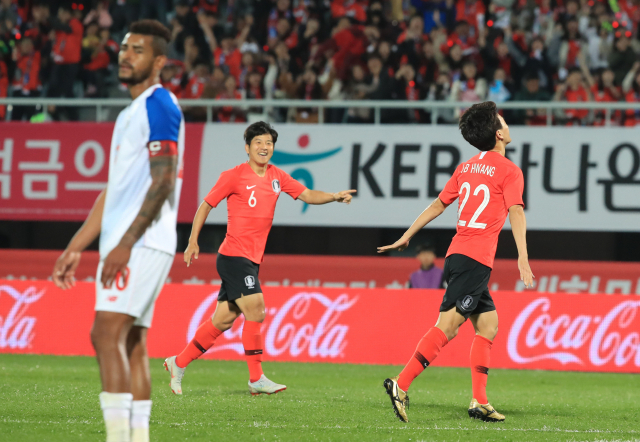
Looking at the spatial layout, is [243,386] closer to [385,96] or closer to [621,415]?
[621,415]

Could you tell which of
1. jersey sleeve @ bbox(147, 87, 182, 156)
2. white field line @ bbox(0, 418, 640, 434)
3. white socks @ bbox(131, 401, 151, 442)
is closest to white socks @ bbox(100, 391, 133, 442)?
white socks @ bbox(131, 401, 151, 442)

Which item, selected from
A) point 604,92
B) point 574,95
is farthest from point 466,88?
point 604,92

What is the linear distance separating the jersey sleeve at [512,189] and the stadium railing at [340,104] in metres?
6.66

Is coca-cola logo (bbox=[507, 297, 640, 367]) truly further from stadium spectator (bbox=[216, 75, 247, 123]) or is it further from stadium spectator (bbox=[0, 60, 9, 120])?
stadium spectator (bbox=[0, 60, 9, 120])

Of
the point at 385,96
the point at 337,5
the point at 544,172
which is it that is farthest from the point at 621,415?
the point at 337,5

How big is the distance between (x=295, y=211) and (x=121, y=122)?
9.90m

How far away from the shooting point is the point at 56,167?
1407 centimetres

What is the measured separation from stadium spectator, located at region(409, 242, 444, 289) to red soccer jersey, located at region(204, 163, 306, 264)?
485cm

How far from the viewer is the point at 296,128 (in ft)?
45.6

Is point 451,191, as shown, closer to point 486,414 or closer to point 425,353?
point 425,353

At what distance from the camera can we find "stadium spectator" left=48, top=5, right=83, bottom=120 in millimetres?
14969

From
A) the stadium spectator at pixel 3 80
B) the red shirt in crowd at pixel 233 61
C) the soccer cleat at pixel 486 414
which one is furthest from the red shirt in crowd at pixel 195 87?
the soccer cleat at pixel 486 414

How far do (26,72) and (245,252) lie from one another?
9231mm

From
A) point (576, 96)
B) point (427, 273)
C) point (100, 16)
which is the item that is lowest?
point (427, 273)
